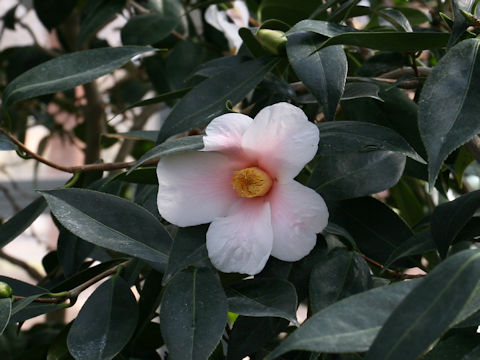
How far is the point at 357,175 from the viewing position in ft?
1.86

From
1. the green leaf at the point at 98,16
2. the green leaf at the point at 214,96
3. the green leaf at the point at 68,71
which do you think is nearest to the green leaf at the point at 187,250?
the green leaf at the point at 214,96

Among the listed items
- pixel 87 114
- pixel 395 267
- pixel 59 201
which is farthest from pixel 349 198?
pixel 87 114

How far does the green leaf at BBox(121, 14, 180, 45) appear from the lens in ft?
3.15

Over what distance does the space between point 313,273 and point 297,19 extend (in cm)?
36

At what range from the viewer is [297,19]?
76 centimetres

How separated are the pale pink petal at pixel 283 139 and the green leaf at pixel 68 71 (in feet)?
0.67

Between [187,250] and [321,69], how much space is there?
169 millimetres

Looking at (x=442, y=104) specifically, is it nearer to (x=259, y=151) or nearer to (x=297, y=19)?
(x=259, y=151)

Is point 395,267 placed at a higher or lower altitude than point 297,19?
lower

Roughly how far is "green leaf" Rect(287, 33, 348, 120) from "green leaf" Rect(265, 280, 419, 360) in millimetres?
160

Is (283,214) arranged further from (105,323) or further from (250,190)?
(105,323)

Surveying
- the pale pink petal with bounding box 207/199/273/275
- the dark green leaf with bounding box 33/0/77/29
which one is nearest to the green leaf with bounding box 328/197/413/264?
the pale pink petal with bounding box 207/199/273/275

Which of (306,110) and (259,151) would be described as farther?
(306,110)

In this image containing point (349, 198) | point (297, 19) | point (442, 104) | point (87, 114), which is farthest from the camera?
point (87, 114)
